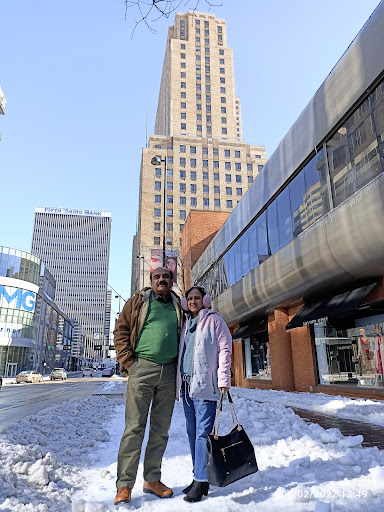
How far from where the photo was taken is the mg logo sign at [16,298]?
58.2 m

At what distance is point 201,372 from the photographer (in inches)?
140

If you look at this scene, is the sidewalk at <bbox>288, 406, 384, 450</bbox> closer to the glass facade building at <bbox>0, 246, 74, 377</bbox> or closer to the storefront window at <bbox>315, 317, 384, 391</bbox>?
the storefront window at <bbox>315, 317, 384, 391</bbox>

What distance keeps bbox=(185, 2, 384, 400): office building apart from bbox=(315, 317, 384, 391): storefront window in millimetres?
34

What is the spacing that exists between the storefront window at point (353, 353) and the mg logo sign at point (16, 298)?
56.1 meters

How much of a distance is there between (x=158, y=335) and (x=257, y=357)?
17294 mm

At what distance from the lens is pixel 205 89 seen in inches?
4045

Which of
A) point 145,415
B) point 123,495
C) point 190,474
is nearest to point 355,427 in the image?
point 190,474

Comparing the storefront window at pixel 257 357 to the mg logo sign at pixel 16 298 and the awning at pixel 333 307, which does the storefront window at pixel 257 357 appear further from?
the mg logo sign at pixel 16 298

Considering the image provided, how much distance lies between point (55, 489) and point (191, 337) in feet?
6.14

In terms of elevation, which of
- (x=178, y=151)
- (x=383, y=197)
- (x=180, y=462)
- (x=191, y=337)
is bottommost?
(x=180, y=462)

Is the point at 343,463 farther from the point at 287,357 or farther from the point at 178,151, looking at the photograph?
the point at 178,151

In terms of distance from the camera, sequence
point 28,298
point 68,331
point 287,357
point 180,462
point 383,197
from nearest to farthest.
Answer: point 180,462 < point 383,197 < point 287,357 < point 28,298 < point 68,331

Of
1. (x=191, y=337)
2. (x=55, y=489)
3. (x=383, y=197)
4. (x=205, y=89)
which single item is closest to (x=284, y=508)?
(x=191, y=337)
